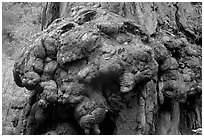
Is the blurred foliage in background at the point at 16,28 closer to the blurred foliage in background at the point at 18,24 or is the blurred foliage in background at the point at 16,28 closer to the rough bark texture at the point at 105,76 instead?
the blurred foliage in background at the point at 18,24

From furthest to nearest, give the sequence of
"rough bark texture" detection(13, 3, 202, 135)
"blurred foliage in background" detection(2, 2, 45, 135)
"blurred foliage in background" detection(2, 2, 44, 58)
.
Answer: "blurred foliage in background" detection(2, 2, 44, 58) → "blurred foliage in background" detection(2, 2, 45, 135) → "rough bark texture" detection(13, 3, 202, 135)

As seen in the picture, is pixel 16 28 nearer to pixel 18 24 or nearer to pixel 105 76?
pixel 18 24

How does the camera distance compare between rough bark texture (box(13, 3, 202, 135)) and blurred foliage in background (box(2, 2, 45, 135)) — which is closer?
rough bark texture (box(13, 3, 202, 135))

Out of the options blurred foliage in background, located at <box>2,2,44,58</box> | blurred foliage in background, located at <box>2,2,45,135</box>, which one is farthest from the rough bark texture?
blurred foliage in background, located at <box>2,2,44,58</box>

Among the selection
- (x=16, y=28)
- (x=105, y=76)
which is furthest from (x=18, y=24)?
(x=105, y=76)

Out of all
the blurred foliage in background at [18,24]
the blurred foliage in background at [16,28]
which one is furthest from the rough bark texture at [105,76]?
the blurred foliage in background at [18,24]

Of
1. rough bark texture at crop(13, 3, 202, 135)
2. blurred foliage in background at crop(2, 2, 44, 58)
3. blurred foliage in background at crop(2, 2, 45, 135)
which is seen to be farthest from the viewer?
blurred foliage in background at crop(2, 2, 44, 58)

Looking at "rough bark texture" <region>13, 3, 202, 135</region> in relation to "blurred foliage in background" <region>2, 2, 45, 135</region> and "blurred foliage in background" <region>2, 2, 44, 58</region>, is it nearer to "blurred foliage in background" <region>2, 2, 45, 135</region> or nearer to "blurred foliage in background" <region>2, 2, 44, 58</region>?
"blurred foliage in background" <region>2, 2, 45, 135</region>
